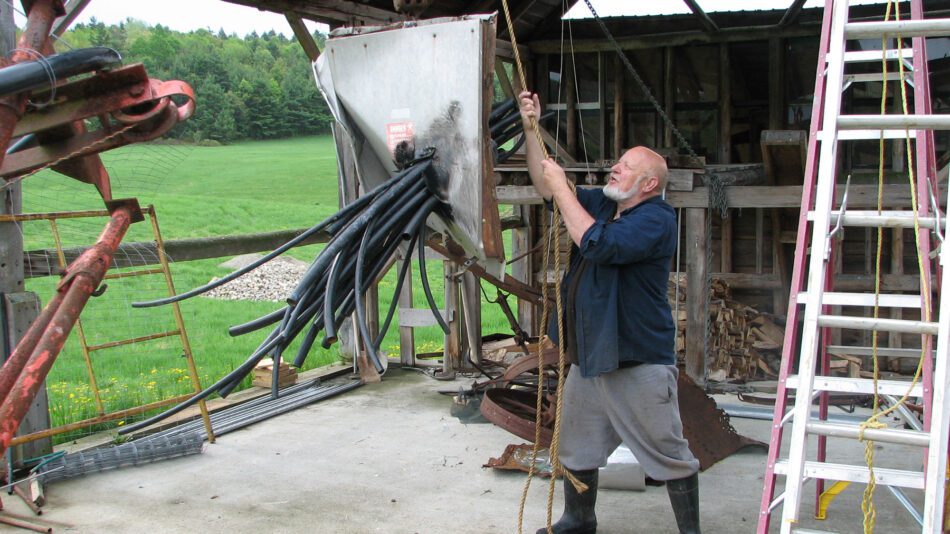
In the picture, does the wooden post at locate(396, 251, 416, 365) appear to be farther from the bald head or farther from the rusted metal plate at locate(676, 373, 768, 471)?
the bald head

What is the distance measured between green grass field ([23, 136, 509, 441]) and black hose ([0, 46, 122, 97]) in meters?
0.97

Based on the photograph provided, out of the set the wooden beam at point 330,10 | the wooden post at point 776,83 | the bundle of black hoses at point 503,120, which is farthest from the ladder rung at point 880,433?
the wooden post at point 776,83

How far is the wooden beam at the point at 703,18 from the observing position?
27.7 feet

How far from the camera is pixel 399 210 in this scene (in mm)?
3297

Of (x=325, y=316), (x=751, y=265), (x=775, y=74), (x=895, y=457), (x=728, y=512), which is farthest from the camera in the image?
(x=751, y=265)

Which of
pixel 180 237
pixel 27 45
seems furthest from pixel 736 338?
pixel 180 237

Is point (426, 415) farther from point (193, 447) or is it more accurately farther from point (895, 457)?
point (895, 457)

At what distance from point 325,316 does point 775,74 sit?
7.46 meters

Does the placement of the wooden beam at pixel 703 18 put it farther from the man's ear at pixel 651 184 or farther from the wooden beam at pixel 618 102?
the man's ear at pixel 651 184

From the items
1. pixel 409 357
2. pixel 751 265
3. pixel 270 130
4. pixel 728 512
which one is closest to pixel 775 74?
pixel 751 265

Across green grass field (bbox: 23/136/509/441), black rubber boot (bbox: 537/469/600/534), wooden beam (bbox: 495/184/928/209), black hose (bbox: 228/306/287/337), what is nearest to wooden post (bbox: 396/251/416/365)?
green grass field (bbox: 23/136/509/441)

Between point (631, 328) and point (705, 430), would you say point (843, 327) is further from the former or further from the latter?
point (705, 430)

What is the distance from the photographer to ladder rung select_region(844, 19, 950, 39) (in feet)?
9.52

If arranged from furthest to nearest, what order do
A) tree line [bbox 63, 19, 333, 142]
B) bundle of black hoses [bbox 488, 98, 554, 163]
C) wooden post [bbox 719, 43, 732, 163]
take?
tree line [bbox 63, 19, 333, 142]
wooden post [bbox 719, 43, 732, 163]
bundle of black hoses [bbox 488, 98, 554, 163]
